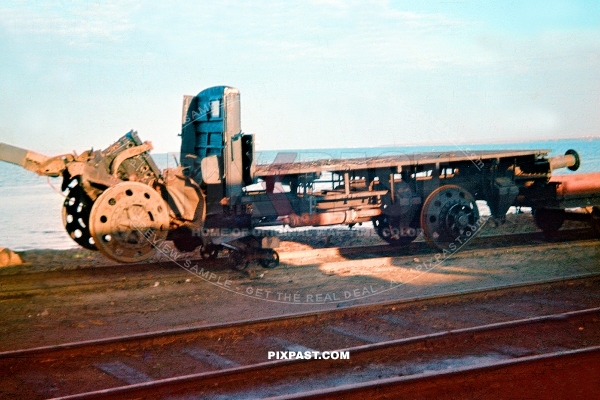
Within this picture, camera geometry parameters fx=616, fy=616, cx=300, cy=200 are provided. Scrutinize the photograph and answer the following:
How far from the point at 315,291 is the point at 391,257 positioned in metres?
2.59

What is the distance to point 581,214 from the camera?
12508 millimetres

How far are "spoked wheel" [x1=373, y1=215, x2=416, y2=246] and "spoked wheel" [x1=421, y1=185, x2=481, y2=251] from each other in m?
0.58

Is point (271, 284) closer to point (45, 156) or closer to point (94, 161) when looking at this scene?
point (94, 161)

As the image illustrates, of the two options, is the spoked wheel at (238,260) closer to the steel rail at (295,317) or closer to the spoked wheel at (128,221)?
the spoked wheel at (128,221)

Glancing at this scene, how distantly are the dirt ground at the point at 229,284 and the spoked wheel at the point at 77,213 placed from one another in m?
0.67

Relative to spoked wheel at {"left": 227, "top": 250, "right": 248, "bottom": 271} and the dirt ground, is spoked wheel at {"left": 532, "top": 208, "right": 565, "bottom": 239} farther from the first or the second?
spoked wheel at {"left": 227, "top": 250, "right": 248, "bottom": 271}

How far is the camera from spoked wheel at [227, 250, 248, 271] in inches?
397

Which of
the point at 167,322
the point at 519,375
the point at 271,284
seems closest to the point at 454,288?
the point at 271,284

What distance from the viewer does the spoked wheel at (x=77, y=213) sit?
9.51 meters

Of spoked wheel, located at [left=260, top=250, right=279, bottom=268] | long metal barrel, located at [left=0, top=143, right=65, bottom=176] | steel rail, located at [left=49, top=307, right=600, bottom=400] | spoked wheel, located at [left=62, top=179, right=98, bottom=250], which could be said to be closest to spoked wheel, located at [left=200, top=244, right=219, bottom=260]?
spoked wheel, located at [left=260, top=250, right=279, bottom=268]

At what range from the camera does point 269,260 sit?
408 inches

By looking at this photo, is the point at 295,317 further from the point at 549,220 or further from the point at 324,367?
the point at 549,220

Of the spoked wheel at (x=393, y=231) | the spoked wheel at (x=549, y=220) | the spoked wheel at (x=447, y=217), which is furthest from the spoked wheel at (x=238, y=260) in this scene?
the spoked wheel at (x=549, y=220)

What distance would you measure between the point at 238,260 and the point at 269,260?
22.3 inches
